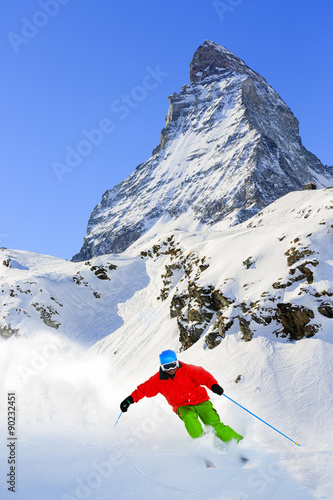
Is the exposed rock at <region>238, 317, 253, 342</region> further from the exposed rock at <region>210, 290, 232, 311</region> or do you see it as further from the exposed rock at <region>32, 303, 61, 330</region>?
the exposed rock at <region>32, 303, 61, 330</region>

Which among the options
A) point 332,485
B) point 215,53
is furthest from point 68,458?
point 215,53

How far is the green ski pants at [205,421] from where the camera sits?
635cm

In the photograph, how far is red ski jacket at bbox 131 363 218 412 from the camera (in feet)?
22.9

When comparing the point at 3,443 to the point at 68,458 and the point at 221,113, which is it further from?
the point at 221,113

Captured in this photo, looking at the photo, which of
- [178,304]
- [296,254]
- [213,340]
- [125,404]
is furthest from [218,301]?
[125,404]

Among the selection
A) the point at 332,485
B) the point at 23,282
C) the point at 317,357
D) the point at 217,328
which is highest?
the point at 23,282

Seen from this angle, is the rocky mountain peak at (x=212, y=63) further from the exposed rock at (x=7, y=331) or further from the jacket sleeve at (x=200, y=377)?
the jacket sleeve at (x=200, y=377)

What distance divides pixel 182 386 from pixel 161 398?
4034mm

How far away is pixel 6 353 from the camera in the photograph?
1176 inches

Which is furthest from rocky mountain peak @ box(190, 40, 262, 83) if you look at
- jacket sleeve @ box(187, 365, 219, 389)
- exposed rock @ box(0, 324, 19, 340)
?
jacket sleeve @ box(187, 365, 219, 389)

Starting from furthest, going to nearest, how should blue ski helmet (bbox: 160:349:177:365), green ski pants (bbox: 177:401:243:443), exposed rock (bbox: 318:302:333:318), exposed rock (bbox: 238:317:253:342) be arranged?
1. exposed rock (bbox: 238:317:253:342)
2. exposed rock (bbox: 318:302:333:318)
3. blue ski helmet (bbox: 160:349:177:365)
4. green ski pants (bbox: 177:401:243:443)

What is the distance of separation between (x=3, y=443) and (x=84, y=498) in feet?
7.00

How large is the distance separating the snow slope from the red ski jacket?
0.70 metres

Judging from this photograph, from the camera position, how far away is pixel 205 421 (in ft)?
22.3
